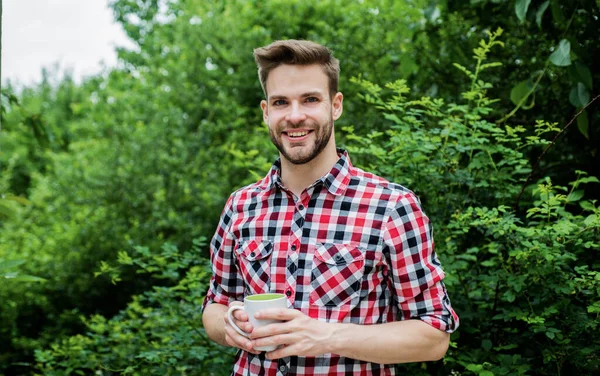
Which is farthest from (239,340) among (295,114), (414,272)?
(295,114)

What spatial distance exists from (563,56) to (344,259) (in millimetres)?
1570

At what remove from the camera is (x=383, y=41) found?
5215 mm

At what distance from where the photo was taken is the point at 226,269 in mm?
1986

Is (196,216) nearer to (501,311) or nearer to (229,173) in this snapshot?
(229,173)

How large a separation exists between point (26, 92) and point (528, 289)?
60.0ft

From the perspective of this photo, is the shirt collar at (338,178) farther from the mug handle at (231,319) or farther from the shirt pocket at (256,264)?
the mug handle at (231,319)

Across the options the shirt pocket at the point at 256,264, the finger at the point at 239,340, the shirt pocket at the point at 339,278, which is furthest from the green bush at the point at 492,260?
the finger at the point at 239,340

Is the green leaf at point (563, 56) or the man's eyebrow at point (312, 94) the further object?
the green leaf at point (563, 56)

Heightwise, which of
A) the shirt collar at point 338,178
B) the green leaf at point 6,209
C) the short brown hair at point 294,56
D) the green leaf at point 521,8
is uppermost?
the green leaf at point 521,8

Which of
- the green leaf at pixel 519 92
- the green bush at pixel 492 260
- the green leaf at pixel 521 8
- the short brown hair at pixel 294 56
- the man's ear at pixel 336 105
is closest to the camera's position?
the short brown hair at pixel 294 56

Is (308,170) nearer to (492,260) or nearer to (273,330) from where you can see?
(273,330)

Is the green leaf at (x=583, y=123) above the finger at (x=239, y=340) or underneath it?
above

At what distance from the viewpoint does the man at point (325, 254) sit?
165 cm

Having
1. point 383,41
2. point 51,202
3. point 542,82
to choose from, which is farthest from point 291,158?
point 51,202
